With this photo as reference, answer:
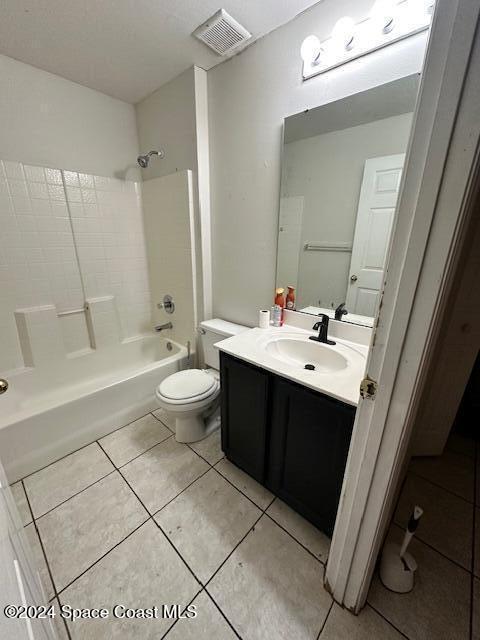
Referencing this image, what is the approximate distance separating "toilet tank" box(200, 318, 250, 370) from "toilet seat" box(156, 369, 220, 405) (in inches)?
8.7

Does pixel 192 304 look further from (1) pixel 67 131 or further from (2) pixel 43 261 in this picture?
(1) pixel 67 131

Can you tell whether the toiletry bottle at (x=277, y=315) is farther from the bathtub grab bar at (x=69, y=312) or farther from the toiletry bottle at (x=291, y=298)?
the bathtub grab bar at (x=69, y=312)

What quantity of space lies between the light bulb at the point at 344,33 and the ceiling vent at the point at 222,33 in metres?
0.51

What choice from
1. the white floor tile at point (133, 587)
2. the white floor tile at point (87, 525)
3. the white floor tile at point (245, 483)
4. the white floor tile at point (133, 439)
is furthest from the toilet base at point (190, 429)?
the white floor tile at point (133, 587)

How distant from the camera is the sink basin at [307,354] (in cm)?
125

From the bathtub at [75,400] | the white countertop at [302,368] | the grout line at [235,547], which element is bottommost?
the grout line at [235,547]

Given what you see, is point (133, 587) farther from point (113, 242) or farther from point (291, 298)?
point (113, 242)

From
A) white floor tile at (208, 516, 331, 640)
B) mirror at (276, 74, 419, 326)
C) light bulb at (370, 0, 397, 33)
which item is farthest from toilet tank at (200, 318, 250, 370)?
light bulb at (370, 0, 397, 33)

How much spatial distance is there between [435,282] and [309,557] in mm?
1234

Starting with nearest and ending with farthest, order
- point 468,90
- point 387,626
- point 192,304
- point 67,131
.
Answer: point 468,90
point 387,626
point 67,131
point 192,304

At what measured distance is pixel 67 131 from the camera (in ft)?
5.87

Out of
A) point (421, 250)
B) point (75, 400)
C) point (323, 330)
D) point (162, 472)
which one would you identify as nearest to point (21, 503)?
point (75, 400)

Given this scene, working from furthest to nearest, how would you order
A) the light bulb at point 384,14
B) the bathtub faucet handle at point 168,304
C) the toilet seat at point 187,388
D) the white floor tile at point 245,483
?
the bathtub faucet handle at point 168,304 → the toilet seat at point 187,388 → the white floor tile at point 245,483 → the light bulb at point 384,14

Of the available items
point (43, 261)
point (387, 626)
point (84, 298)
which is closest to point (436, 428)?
point (387, 626)
